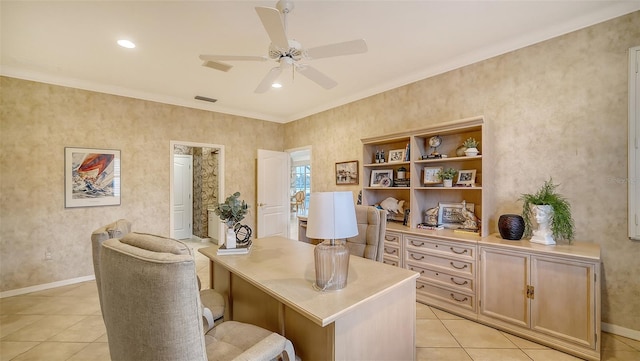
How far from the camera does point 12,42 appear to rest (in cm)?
270

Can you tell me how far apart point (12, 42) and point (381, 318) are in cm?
420

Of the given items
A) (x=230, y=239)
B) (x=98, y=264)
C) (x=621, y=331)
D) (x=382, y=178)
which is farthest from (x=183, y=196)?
(x=621, y=331)

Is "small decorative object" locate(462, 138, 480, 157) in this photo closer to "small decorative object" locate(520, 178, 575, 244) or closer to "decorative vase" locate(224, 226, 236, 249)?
"small decorative object" locate(520, 178, 575, 244)

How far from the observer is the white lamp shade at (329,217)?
138 centimetres

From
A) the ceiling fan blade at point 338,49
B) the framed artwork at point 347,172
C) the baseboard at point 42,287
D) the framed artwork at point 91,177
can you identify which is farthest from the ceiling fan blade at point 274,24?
the baseboard at point 42,287

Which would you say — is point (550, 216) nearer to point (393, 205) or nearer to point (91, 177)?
point (393, 205)

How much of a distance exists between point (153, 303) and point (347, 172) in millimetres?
3746

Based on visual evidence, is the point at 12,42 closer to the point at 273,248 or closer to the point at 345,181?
the point at 273,248

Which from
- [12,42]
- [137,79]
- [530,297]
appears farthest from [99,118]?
[530,297]

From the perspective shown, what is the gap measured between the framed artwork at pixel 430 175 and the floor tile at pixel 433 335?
58.8 inches

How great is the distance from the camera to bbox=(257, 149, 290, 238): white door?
209 inches

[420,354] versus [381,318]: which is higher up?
[381,318]

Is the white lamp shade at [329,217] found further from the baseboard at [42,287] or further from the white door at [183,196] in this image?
the white door at [183,196]

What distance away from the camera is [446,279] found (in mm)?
2732
